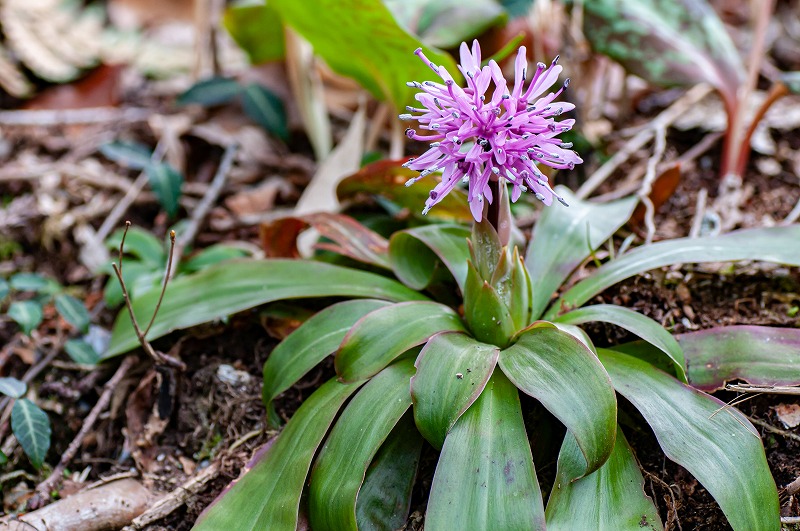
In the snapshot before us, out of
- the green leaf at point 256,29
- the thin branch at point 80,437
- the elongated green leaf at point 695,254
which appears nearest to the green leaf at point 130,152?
the green leaf at point 256,29

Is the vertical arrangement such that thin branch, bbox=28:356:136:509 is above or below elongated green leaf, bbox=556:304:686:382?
below

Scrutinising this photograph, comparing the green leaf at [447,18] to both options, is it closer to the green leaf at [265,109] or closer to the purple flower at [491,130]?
the green leaf at [265,109]

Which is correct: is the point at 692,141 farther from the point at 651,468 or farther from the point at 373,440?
the point at 373,440

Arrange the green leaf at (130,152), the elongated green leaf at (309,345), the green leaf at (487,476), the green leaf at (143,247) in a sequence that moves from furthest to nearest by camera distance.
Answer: the green leaf at (130,152), the green leaf at (143,247), the elongated green leaf at (309,345), the green leaf at (487,476)

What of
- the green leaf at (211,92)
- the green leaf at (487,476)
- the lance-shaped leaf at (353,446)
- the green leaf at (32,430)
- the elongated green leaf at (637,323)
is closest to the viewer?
the green leaf at (487,476)

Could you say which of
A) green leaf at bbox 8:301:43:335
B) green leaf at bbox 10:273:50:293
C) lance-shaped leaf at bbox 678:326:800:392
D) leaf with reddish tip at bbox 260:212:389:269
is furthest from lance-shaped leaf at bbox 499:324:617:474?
green leaf at bbox 10:273:50:293

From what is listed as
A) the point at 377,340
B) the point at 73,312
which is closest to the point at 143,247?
the point at 73,312

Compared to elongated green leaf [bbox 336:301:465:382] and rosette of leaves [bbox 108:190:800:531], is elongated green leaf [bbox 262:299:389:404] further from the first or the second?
elongated green leaf [bbox 336:301:465:382]
